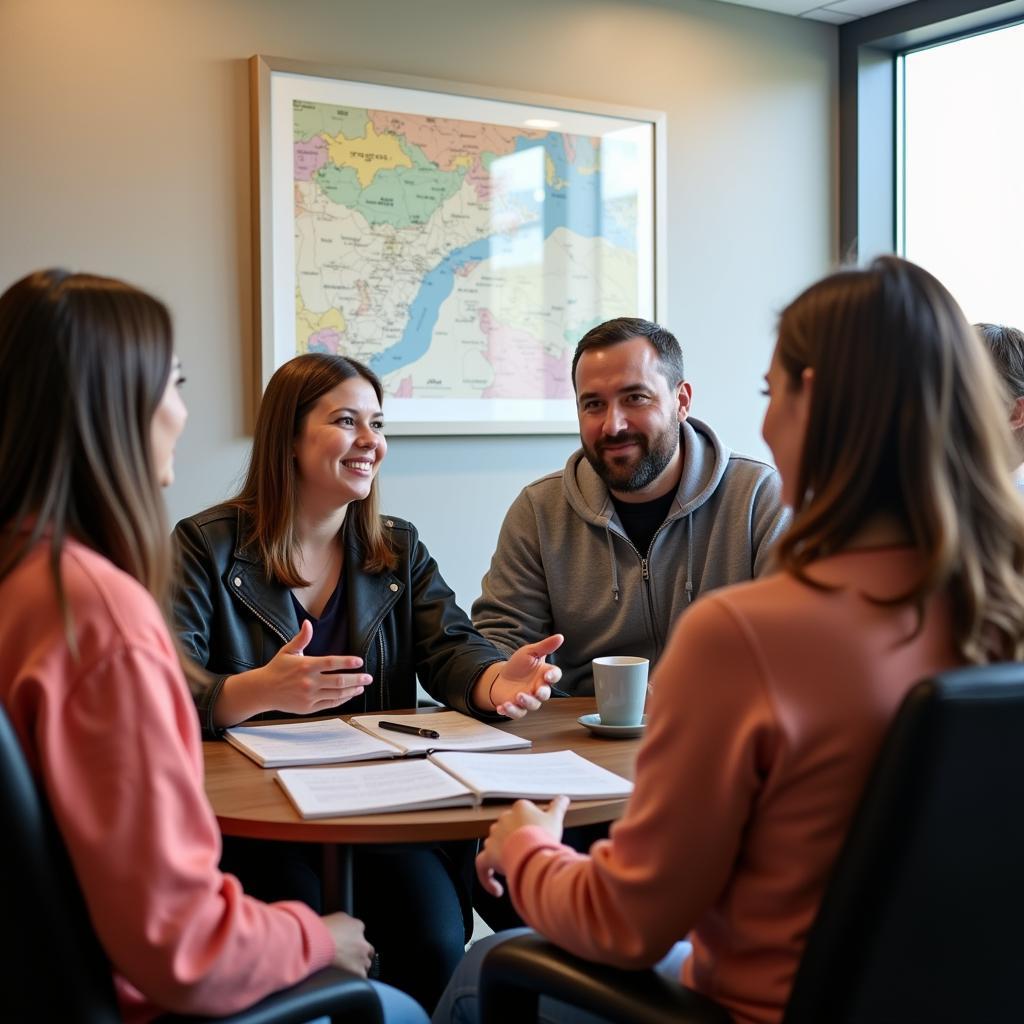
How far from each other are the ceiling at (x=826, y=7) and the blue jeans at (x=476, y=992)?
3.36 m

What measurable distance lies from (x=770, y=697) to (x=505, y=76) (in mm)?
2916

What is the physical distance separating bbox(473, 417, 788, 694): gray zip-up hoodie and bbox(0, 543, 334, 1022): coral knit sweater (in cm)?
141

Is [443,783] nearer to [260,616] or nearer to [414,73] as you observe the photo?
[260,616]

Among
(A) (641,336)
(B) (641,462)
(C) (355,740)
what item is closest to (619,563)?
(B) (641,462)

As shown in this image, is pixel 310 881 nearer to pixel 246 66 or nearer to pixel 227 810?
pixel 227 810

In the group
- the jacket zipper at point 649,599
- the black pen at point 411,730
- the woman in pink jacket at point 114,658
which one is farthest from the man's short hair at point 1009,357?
the woman in pink jacket at point 114,658

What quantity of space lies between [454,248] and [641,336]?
1.03 meters

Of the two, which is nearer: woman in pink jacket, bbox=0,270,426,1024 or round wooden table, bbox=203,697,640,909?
woman in pink jacket, bbox=0,270,426,1024

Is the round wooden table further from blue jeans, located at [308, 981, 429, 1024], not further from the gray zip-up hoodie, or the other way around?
the gray zip-up hoodie

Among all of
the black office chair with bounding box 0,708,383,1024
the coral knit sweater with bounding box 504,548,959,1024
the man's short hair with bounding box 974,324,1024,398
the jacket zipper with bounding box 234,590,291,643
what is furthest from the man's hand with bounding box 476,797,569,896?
the man's short hair with bounding box 974,324,1024,398

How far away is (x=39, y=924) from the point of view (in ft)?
3.12

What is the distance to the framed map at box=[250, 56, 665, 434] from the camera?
3.17 meters

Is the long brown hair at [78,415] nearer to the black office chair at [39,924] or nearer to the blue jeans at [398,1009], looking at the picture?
the black office chair at [39,924]

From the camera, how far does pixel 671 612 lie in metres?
2.46
